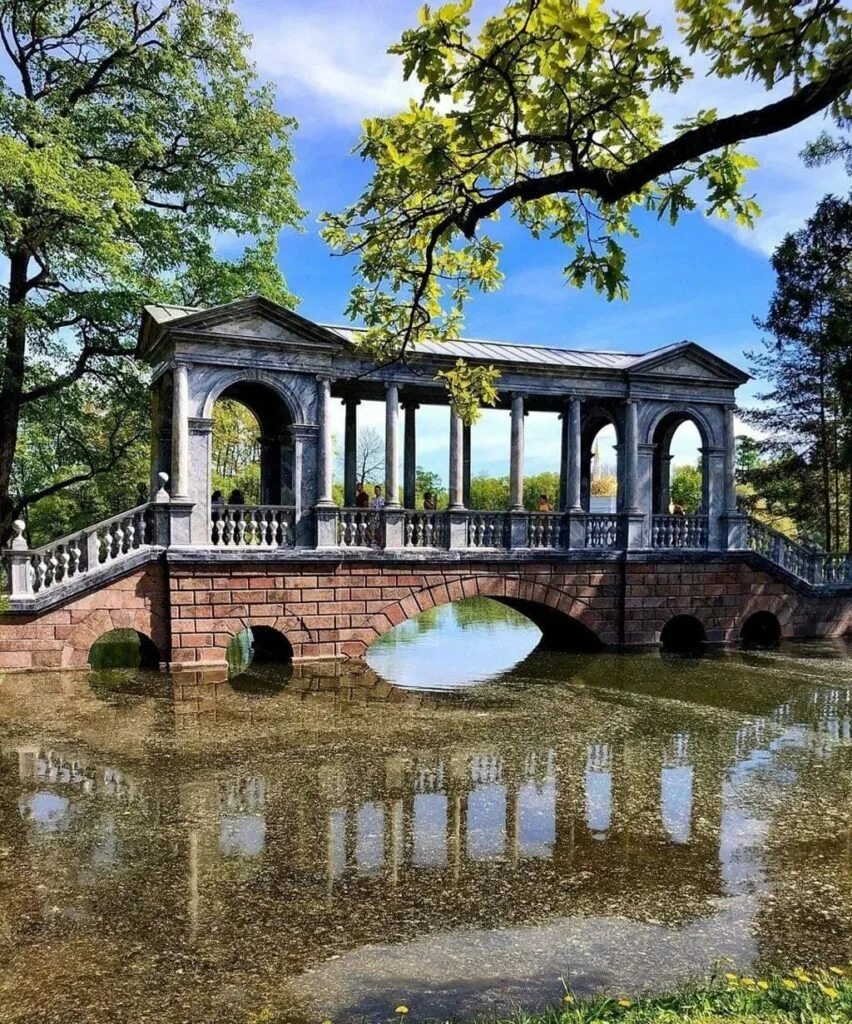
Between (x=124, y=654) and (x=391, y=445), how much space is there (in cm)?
653

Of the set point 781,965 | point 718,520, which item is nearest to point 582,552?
point 718,520

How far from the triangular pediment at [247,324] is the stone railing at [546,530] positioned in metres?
5.12

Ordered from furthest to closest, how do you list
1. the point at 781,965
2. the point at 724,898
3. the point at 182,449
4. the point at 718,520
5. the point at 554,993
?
1. the point at 718,520
2. the point at 182,449
3. the point at 724,898
4. the point at 781,965
5. the point at 554,993

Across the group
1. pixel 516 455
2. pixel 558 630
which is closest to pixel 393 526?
pixel 516 455

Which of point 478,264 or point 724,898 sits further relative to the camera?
point 478,264

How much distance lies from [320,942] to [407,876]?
1.12 meters

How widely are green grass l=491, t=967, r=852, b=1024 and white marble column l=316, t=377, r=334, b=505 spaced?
11.7 metres

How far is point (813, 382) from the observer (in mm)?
24641

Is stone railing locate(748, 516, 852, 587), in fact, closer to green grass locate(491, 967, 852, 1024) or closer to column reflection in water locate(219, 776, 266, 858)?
column reflection in water locate(219, 776, 266, 858)

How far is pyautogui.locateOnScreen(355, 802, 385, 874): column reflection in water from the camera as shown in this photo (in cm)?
608

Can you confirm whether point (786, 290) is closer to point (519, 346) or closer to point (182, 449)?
point (519, 346)

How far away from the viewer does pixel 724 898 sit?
18.3ft

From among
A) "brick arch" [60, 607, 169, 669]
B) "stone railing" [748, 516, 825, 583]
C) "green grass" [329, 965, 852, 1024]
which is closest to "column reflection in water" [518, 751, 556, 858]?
"green grass" [329, 965, 852, 1024]

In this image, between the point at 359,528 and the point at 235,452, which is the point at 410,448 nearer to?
the point at 359,528
